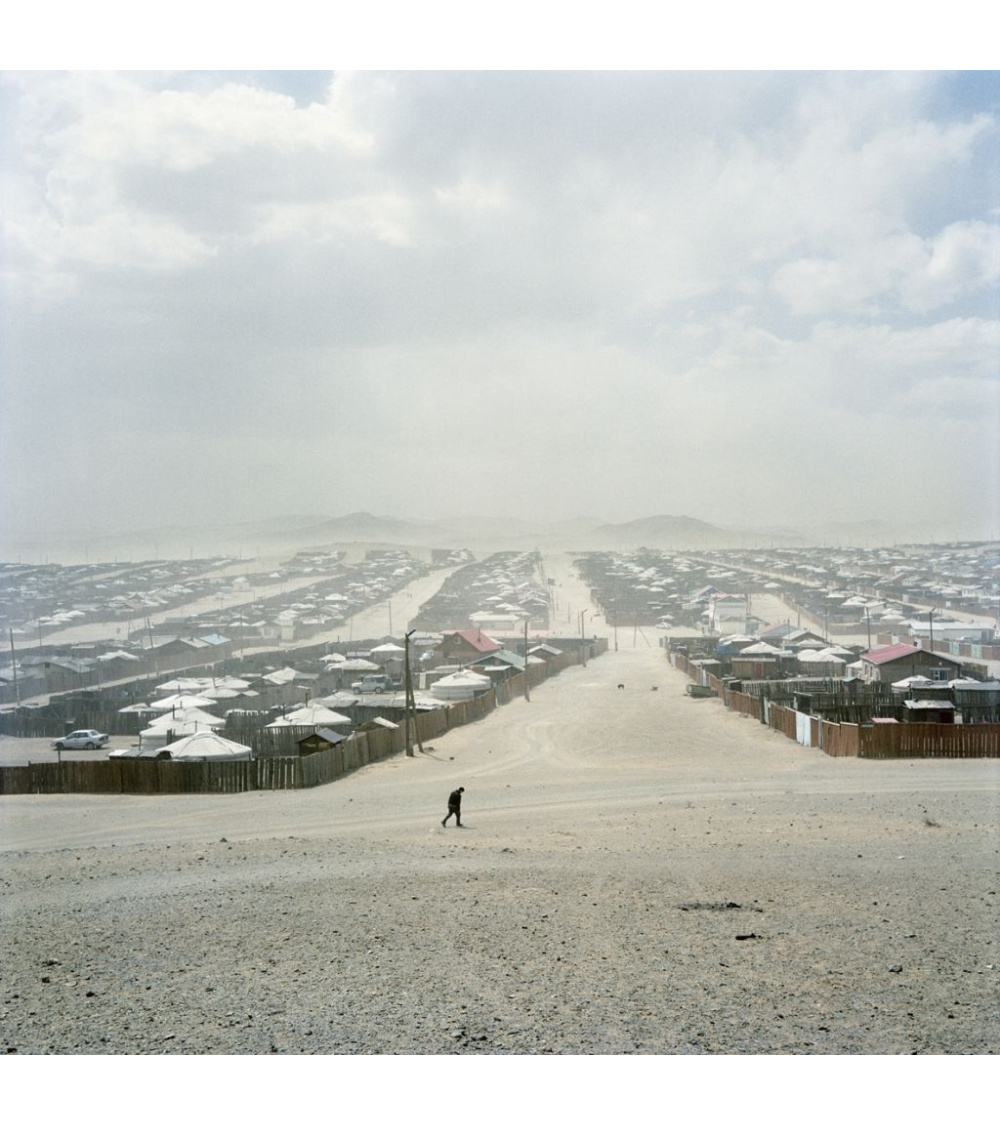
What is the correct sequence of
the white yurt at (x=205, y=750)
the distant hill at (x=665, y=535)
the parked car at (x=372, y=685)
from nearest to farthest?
the white yurt at (x=205, y=750) → the parked car at (x=372, y=685) → the distant hill at (x=665, y=535)

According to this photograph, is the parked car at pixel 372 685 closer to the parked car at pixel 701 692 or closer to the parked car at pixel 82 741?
the parked car at pixel 82 741

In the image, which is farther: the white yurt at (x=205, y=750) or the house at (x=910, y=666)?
the house at (x=910, y=666)

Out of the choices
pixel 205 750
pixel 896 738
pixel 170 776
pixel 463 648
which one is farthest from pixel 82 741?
pixel 896 738

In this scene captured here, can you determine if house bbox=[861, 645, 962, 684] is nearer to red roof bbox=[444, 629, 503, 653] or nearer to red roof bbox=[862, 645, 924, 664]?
red roof bbox=[862, 645, 924, 664]

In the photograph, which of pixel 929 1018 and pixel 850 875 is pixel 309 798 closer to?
pixel 850 875

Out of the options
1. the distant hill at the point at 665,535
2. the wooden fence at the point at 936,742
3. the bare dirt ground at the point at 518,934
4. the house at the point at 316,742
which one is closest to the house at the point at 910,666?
the distant hill at the point at 665,535

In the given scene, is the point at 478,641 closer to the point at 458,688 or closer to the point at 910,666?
the point at 458,688
